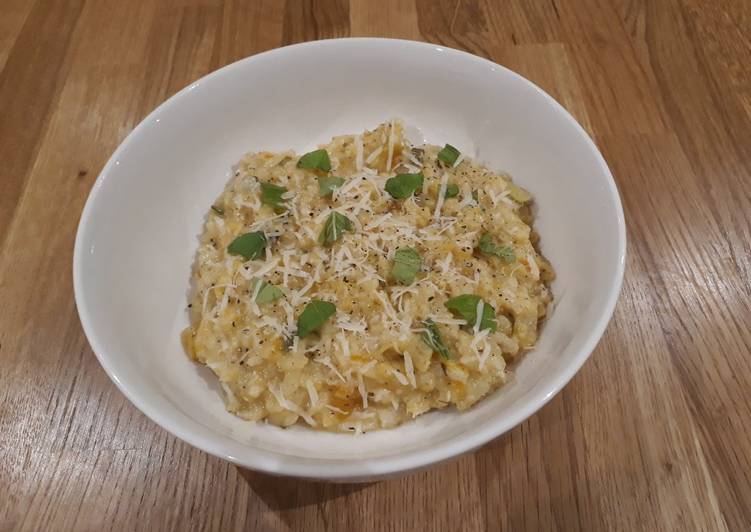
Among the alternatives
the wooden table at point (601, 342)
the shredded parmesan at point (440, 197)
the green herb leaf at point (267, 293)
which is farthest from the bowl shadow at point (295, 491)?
the shredded parmesan at point (440, 197)

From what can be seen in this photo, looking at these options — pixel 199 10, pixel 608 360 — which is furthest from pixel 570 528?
pixel 199 10

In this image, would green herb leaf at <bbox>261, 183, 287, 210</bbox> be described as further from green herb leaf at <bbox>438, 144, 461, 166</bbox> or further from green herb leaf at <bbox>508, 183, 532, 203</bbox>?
green herb leaf at <bbox>508, 183, 532, 203</bbox>

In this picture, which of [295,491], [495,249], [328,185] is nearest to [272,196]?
[328,185]

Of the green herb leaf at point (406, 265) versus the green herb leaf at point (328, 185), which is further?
the green herb leaf at point (328, 185)

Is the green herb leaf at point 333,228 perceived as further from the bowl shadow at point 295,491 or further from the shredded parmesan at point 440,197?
the bowl shadow at point 295,491

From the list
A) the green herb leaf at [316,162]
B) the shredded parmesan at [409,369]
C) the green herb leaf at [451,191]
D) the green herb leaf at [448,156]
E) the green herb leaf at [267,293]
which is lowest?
the shredded parmesan at [409,369]

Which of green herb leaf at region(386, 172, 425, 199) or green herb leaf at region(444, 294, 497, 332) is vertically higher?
green herb leaf at region(386, 172, 425, 199)

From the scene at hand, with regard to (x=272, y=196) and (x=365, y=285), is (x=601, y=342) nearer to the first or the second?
(x=365, y=285)

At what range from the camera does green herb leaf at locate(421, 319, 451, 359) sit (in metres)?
1.37

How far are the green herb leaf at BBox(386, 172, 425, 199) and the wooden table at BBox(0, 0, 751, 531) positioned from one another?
0.72 meters

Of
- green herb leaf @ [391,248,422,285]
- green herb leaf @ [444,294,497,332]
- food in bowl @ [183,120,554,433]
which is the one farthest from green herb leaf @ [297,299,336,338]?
green herb leaf @ [444,294,497,332]

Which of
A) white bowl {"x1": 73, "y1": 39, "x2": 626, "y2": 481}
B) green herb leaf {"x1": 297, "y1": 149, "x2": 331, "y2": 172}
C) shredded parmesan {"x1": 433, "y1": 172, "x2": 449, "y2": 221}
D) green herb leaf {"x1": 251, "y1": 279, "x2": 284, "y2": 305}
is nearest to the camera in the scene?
white bowl {"x1": 73, "y1": 39, "x2": 626, "y2": 481}

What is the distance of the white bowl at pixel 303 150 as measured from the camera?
1.25 m

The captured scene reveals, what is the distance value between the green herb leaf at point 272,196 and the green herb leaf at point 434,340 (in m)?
0.58
